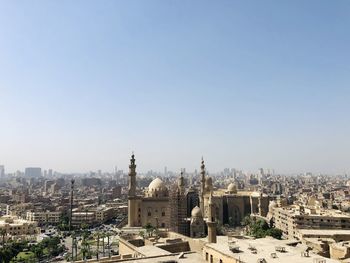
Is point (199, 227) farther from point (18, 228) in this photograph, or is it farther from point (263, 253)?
point (18, 228)

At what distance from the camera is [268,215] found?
65125 mm

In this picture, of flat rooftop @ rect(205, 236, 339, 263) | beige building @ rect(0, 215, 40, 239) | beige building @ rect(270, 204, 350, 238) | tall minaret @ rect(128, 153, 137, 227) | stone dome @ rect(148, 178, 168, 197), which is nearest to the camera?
flat rooftop @ rect(205, 236, 339, 263)

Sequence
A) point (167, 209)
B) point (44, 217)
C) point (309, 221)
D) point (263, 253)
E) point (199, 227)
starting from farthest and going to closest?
point (44, 217) → point (167, 209) → point (309, 221) → point (199, 227) → point (263, 253)

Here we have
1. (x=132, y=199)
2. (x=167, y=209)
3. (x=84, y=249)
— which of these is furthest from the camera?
(x=167, y=209)

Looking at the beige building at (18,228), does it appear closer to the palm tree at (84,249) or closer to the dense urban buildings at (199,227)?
the dense urban buildings at (199,227)

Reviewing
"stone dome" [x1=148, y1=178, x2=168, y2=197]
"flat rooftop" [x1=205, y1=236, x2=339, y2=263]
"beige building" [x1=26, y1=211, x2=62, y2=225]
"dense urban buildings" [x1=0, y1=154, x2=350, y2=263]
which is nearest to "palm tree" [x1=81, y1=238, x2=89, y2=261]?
"dense urban buildings" [x1=0, y1=154, x2=350, y2=263]

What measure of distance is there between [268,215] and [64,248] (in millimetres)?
33665

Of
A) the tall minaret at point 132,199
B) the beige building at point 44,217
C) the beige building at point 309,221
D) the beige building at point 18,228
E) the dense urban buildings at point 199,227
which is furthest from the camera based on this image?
the beige building at point 44,217

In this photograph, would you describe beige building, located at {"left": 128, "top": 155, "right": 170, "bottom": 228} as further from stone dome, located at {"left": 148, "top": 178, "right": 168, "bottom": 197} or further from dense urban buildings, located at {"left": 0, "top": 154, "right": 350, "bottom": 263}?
stone dome, located at {"left": 148, "top": 178, "right": 168, "bottom": 197}

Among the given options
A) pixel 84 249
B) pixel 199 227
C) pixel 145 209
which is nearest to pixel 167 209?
pixel 145 209

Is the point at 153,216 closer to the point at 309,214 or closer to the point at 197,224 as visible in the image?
the point at 197,224

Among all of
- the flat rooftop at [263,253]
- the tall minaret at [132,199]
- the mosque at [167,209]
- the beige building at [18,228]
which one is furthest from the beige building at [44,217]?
the flat rooftop at [263,253]

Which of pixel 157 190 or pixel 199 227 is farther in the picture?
pixel 157 190

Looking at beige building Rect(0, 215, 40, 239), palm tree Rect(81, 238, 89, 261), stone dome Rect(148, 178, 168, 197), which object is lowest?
beige building Rect(0, 215, 40, 239)
